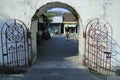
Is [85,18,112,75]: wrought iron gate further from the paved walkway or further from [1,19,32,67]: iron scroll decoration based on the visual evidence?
[1,19,32,67]: iron scroll decoration

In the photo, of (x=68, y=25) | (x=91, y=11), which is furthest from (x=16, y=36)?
(x=68, y=25)

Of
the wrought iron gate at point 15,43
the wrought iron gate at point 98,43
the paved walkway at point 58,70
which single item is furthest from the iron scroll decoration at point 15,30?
the wrought iron gate at point 98,43

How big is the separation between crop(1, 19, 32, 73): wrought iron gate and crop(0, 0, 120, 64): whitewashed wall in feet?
1.01

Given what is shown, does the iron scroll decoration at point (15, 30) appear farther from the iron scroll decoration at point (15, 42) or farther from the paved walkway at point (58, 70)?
the paved walkway at point (58, 70)

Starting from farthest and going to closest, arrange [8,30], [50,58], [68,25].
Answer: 1. [68,25]
2. [50,58]
3. [8,30]

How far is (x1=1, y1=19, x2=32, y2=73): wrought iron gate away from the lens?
11.8 metres

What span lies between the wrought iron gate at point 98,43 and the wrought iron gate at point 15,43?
8.98ft

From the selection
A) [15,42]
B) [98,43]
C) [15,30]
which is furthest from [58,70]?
[15,30]

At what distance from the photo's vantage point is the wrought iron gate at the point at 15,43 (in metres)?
11.8

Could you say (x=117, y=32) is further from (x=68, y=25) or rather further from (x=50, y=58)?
(x=68, y=25)

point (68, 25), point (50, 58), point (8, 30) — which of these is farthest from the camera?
point (68, 25)

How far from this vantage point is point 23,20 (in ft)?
39.0

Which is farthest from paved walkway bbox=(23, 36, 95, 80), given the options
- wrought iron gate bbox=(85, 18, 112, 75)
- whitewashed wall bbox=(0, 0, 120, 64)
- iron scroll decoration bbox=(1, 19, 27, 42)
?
whitewashed wall bbox=(0, 0, 120, 64)

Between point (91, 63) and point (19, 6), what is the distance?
13.7ft
